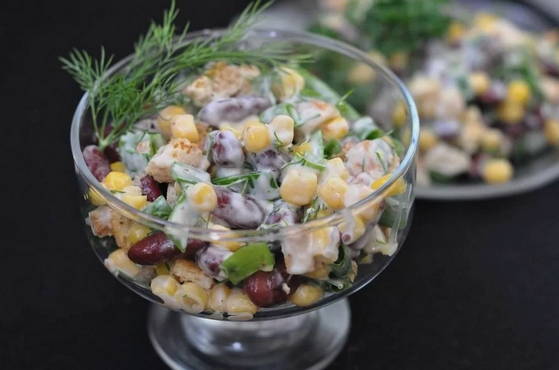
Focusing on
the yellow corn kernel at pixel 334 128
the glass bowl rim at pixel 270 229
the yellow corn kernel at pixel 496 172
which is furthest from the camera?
the yellow corn kernel at pixel 496 172

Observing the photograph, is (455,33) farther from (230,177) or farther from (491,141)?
(230,177)

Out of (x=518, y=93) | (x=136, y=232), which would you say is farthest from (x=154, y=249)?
(x=518, y=93)

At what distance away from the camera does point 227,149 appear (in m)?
1.23

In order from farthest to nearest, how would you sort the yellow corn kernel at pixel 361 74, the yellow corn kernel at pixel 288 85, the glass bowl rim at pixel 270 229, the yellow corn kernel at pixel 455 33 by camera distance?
1. the yellow corn kernel at pixel 455 33
2. the yellow corn kernel at pixel 361 74
3. the yellow corn kernel at pixel 288 85
4. the glass bowl rim at pixel 270 229

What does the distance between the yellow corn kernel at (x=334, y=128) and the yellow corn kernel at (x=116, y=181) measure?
0.33m

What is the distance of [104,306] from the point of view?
1544 mm

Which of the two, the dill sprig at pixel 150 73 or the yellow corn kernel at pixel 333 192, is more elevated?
the dill sprig at pixel 150 73

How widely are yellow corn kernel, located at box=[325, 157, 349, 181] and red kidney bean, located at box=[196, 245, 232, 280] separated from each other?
21cm

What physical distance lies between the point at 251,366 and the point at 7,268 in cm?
55

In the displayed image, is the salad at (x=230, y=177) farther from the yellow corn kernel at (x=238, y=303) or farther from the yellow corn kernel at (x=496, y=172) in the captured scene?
the yellow corn kernel at (x=496, y=172)

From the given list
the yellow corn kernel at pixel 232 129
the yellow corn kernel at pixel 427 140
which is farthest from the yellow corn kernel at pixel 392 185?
the yellow corn kernel at pixel 427 140

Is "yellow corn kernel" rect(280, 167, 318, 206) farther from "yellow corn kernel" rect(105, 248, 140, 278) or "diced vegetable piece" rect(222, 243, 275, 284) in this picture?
"yellow corn kernel" rect(105, 248, 140, 278)

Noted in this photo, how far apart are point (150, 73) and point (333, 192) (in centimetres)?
45

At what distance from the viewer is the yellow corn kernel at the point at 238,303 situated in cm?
116
